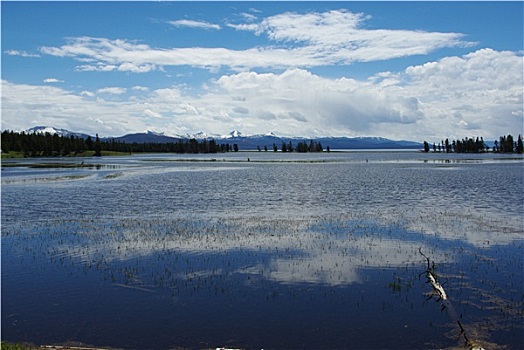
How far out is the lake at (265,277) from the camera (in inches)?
688

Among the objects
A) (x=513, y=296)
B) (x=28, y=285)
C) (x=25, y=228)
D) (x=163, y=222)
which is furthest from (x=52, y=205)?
(x=513, y=296)

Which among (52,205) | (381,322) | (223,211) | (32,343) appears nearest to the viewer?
(32,343)

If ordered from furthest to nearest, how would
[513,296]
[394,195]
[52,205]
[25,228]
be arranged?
[394,195] < [52,205] < [25,228] < [513,296]

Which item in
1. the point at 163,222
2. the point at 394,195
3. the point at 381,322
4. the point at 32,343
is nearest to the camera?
the point at 32,343

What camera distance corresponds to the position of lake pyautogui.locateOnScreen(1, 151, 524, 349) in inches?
688

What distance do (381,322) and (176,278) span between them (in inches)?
415

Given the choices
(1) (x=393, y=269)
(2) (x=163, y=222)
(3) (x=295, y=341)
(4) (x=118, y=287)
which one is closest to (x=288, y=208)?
(2) (x=163, y=222)

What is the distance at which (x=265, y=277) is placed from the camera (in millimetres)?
23906

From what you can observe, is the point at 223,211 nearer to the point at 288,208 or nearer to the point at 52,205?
the point at 288,208

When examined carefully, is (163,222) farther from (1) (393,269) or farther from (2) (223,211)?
(1) (393,269)

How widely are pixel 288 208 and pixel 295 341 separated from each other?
31.7m

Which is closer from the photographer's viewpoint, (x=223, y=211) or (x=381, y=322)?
(x=381, y=322)

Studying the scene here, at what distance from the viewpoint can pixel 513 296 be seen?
20766mm

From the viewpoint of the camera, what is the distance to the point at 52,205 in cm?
5094
